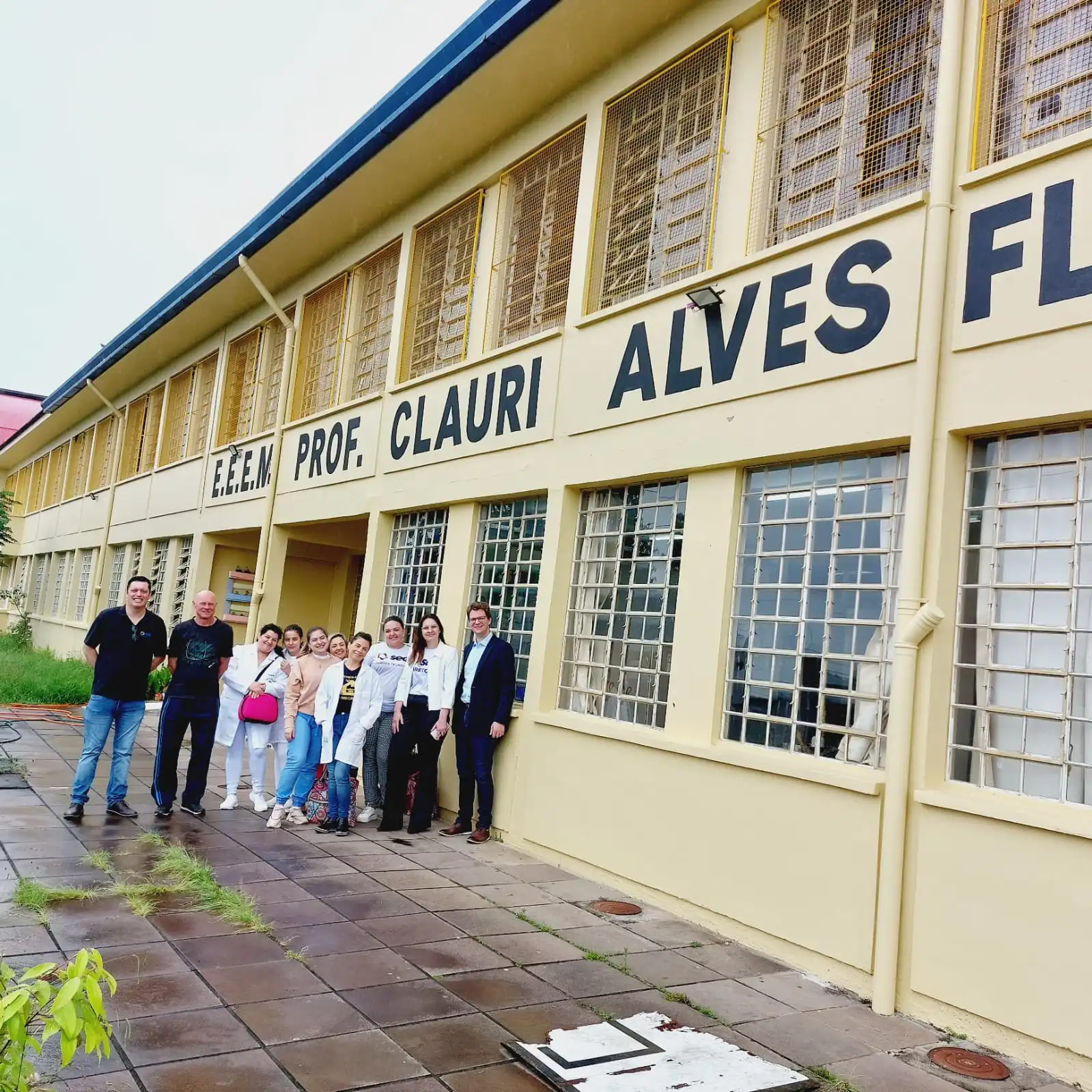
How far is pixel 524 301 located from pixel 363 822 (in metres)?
4.83

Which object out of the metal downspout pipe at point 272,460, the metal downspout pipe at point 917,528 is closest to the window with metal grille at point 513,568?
the metal downspout pipe at point 917,528

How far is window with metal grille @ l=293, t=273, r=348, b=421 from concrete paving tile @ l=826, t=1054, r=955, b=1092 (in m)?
9.97

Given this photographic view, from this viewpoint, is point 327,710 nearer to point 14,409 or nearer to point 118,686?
point 118,686

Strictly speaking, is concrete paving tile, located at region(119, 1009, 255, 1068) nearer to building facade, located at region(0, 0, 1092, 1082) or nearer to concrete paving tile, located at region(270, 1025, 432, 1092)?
concrete paving tile, located at region(270, 1025, 432, 1092)

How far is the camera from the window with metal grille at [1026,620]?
4.42 metres

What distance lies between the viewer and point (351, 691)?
762 centimetres

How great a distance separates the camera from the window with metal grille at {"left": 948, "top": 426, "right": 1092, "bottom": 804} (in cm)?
442

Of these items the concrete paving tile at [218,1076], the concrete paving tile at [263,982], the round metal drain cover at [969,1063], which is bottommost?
the concrete paving tile at [218,1076]

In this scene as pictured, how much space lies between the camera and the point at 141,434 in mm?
20156

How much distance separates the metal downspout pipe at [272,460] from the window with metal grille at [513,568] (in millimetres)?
5009

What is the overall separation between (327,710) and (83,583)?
17104mm

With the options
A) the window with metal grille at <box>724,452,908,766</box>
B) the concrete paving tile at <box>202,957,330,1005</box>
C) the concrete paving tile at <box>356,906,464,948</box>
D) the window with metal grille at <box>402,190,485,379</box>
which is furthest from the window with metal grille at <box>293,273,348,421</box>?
the concrete paving tile at <box>202,957,330,1005</box>

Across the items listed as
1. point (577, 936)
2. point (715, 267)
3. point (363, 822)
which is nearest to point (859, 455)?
point (715, 267)

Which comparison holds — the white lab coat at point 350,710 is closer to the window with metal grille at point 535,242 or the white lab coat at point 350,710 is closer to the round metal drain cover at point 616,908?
the round metal drain cover at point 616,908
